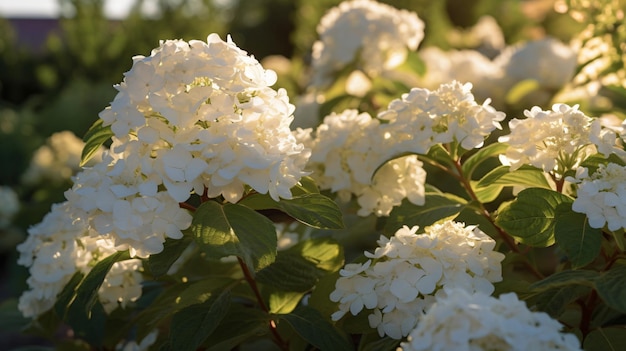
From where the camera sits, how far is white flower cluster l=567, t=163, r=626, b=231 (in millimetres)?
1286

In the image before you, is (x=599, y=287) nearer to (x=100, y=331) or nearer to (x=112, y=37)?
(x=100, y=331)

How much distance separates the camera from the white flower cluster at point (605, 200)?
1286 millimetres

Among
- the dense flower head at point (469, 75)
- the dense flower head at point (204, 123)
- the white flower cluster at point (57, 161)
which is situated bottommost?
the white flower cluster at point (57, 161)

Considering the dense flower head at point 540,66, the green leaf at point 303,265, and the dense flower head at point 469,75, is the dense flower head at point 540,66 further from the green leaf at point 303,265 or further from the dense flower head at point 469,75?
the green leaf at point 303,265

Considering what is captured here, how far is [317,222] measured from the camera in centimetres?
137

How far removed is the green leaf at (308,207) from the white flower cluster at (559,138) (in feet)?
1.05

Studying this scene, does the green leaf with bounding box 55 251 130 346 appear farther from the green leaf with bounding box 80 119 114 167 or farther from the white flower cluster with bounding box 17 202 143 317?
the green leaf with bounding box 80 119 114 167

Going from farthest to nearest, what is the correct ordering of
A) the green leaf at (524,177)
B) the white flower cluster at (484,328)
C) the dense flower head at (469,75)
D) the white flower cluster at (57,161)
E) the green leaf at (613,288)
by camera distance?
the white flower cluster at (57,161)
the dense flower head at (469,75)
the green leaf at (524,177)
the green leaf at (613,288)
the white flower cluster at (484,328)

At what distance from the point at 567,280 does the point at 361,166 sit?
2.05 feet

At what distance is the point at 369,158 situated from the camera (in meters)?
1.80

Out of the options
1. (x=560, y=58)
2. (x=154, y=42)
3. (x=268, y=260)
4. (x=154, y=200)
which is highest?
(x=154, y=200)

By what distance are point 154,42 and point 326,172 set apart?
7.96m

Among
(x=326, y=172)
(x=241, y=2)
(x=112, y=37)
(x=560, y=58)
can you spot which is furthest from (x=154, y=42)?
(x=326, y=172)

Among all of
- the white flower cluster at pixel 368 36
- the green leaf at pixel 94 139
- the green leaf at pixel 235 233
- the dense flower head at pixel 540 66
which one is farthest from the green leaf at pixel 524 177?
the dense flower head at pixel 540 66
